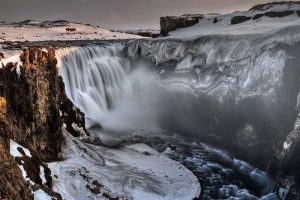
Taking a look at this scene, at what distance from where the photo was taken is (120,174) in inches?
647

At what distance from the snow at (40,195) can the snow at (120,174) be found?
138 centimetres

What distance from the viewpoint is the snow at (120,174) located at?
14.1 m

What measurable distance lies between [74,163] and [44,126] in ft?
5.95

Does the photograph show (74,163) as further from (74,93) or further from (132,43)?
(132,43)

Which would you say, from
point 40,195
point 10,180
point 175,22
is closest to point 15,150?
point 40,195

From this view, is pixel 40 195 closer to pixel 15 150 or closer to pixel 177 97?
pixel 15 150

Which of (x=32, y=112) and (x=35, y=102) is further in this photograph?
(x=35, y=102)

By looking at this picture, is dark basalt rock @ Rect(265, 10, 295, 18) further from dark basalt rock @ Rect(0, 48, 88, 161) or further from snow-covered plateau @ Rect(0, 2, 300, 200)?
dark basalt rock @ Rect(0, 48, 88, 161)

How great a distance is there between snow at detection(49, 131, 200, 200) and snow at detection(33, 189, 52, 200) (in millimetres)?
1384

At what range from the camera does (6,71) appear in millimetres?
14250

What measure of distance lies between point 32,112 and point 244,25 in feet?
68.1

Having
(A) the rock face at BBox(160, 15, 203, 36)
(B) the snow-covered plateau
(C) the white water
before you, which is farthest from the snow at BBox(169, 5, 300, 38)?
(C) the white water

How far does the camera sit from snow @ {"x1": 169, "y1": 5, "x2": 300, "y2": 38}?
2639 centimetres

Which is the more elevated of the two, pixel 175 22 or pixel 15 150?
pixel 175 22
